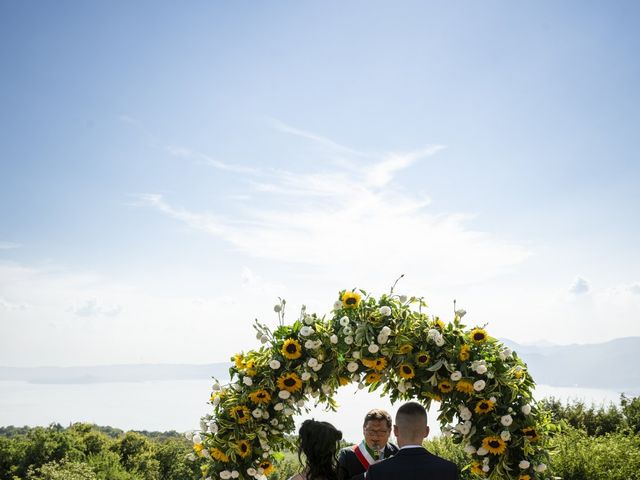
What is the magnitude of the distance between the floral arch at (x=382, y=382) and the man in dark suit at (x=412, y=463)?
61.8 inches

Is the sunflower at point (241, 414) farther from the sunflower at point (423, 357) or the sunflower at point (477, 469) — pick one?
the sunflower at point (477, 469)

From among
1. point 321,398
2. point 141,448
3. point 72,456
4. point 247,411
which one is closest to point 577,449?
point 321,398

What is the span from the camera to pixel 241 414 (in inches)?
248

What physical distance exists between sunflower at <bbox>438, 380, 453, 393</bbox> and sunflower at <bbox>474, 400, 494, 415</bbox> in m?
0.38

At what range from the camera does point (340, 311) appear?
21.4 feet

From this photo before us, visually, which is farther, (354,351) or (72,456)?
(72,456)

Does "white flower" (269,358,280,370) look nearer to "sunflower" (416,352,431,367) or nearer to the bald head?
"sunflower" (416,352,431,367)

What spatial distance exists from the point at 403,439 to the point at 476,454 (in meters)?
2.17

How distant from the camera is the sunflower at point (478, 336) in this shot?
6.23 meters

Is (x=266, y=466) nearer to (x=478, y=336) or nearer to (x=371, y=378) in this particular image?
(x=371, y=378)

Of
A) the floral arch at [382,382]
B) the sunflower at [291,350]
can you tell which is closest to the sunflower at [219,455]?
the floral arch at [382,382]

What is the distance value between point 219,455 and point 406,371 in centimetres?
253

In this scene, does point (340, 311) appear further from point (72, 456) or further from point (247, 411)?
point (72, 456)

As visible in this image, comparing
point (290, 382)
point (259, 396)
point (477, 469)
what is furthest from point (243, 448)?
point (477, 469)
